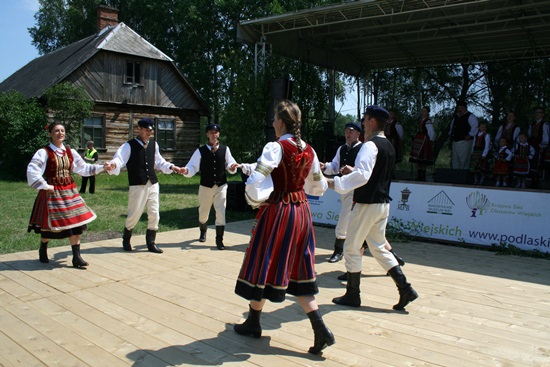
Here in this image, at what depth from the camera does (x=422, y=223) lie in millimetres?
7617

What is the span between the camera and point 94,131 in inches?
749

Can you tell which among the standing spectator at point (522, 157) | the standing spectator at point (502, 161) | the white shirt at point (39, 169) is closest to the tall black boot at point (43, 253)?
the white shirt at point (39, 169)

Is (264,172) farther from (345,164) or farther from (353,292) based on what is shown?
(345,164)

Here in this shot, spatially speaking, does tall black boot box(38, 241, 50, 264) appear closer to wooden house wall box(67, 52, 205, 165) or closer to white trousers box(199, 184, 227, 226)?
white trousers box(199, 184, 227, 226)

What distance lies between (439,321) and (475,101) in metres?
12.1

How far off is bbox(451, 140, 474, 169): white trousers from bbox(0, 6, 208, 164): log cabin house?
14.4m

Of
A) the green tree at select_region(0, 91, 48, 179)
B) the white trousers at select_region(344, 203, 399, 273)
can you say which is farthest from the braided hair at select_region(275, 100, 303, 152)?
the green tree at select_region(0, 91, 48, 179)

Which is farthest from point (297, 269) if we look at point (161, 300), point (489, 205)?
point (489, 205)

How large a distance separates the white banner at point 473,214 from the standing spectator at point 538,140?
3.29 metres

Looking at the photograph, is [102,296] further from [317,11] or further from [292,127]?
[317,11]

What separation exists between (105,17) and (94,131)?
6.70 metres

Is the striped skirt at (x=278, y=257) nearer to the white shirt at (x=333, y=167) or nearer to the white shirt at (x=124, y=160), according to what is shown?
the white shirt at (x=333, y=167)

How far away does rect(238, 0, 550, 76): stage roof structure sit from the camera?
9102 millimetres

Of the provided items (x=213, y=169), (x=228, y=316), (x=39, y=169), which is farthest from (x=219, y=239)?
(x=228, y=316)
